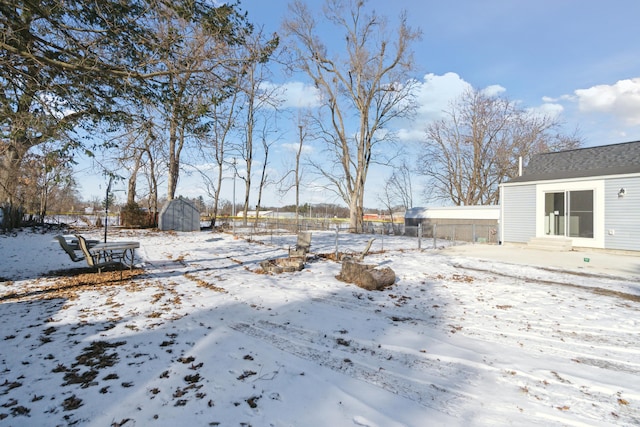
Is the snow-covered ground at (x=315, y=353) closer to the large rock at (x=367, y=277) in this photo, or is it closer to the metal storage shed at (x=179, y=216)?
the large rock at (x=367, y=277)

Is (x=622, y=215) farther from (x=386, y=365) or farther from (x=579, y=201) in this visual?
(x=386, y=365)

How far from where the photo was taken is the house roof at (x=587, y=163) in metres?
12.2

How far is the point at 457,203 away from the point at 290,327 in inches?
1259

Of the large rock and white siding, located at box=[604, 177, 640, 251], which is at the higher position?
white siding, located at box=[604, 177, 640, 251]

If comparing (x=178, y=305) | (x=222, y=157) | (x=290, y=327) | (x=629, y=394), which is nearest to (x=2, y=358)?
(x=178, y=305)

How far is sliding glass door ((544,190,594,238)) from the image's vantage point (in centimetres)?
1220

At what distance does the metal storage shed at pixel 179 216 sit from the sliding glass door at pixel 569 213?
19682 millimetres

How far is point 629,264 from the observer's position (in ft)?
29.9

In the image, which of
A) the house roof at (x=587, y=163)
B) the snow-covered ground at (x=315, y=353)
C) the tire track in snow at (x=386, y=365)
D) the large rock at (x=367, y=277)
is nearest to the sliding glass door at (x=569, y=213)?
the house roof at (x=587, y=163)

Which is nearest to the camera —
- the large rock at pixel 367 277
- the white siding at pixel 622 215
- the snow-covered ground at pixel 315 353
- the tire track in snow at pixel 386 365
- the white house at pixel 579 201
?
the snow-covered ground at pixel 315 353

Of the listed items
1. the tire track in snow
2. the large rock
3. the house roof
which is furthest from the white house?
the tire track in snow

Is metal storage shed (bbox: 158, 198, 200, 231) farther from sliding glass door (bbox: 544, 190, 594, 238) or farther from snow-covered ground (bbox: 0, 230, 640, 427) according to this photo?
sliding glass door (bbox: 544, 190, 594, 238)

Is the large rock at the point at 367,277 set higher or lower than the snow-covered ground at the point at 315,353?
higher

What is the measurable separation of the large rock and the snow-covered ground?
20 centimetres
